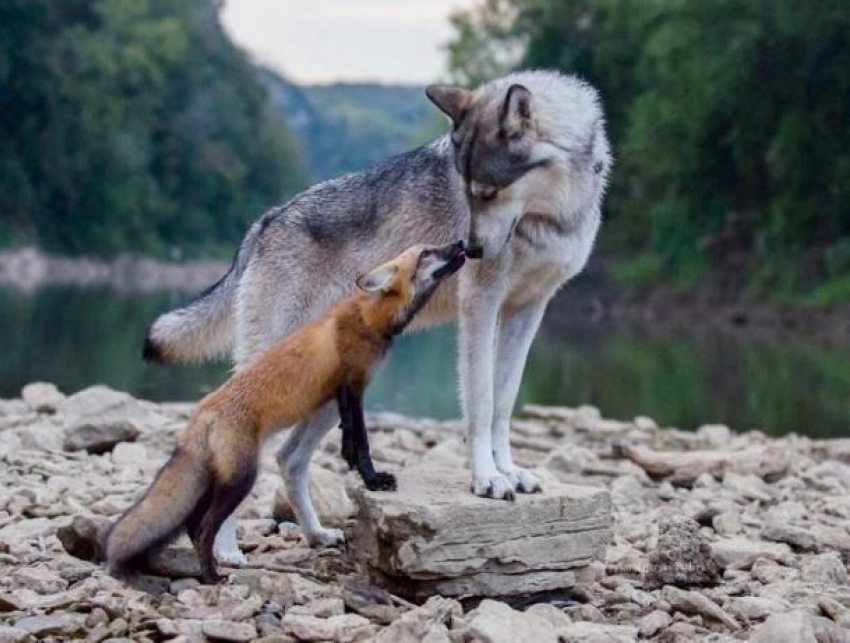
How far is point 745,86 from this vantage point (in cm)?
4325

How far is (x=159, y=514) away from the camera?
6238 millimetres

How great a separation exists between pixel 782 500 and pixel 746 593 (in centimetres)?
357

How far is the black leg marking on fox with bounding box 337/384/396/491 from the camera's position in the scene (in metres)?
6.56

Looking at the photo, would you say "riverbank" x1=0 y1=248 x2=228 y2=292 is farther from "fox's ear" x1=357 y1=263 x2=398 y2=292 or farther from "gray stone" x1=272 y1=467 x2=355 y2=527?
"fox's ear" x1=357 y1=263 x2=398 y2=292

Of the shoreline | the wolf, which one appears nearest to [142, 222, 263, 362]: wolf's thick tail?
the wolf

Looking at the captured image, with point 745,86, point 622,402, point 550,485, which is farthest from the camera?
point 745,86

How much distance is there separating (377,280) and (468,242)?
611 millimetres

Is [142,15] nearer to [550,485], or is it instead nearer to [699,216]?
[699,216]

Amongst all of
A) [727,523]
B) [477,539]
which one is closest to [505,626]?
[477,539]

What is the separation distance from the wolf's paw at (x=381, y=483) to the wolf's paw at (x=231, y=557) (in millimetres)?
777

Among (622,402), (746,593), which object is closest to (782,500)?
(746,593)

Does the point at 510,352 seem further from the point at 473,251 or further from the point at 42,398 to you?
the point at 42,398

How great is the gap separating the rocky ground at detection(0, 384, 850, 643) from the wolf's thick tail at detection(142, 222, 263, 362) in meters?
0.97

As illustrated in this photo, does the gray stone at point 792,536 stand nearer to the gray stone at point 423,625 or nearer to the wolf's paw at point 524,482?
the wolf's paw at point 524,482
